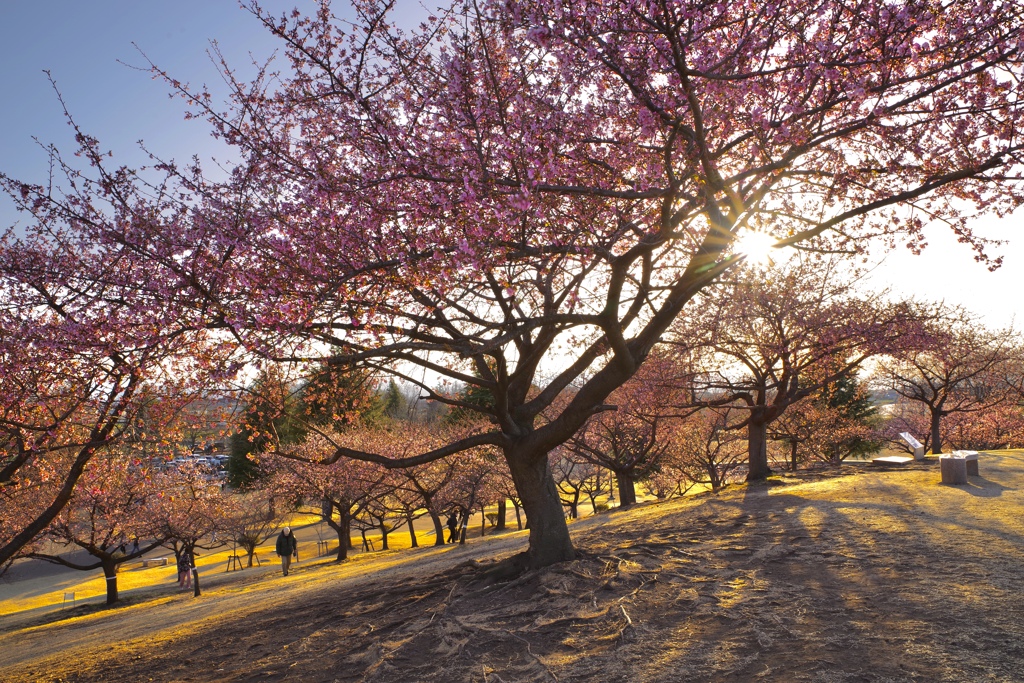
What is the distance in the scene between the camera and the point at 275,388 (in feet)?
25.6

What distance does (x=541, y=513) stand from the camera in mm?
9359

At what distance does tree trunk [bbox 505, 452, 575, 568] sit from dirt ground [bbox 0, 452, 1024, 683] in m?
0.44

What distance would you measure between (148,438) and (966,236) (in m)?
10.9

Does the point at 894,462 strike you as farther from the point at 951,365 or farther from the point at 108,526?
the point at 108,526

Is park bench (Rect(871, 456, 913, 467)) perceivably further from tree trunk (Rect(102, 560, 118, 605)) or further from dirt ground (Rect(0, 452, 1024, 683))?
tree trunk (Rect(102, 560, 118, 605))

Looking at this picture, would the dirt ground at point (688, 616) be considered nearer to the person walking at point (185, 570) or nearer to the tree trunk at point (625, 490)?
the tree trunk at point (625, 490)

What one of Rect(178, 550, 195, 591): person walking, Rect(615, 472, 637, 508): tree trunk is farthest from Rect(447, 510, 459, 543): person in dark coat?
Rect(178, 550, 195, 591): person walking

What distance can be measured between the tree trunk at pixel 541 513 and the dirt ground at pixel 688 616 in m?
0.44

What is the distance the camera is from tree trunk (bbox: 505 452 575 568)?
9.26 metres

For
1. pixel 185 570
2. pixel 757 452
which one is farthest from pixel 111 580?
pixel 757 452

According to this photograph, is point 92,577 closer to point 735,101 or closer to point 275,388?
point 275,388

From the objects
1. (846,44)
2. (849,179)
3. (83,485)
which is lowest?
(83,485)

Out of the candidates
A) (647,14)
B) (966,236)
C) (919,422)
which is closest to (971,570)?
(966,236)

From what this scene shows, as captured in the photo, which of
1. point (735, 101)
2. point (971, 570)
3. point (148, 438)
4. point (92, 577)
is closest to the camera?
point (971, 570)
